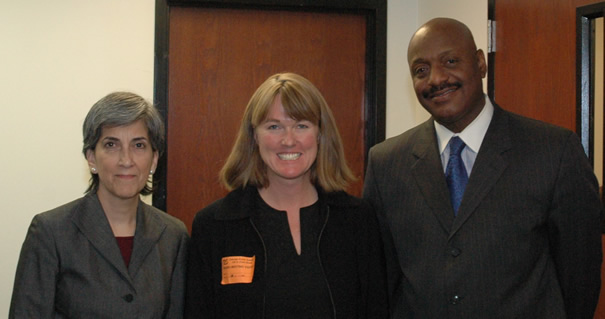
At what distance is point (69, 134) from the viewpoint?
336 cm

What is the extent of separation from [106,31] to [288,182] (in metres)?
1.99

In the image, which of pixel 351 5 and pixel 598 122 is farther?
pixel 351 5

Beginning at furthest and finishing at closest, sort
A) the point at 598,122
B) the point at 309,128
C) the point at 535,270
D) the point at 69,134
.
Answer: the point at 69,134 → the point at 598,122 → the point at 309,128 → the point at 535,270

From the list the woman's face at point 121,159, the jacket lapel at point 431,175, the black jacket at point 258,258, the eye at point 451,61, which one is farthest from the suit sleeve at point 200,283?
the eye at point 451,61

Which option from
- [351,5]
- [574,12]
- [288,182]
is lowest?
[288,182]

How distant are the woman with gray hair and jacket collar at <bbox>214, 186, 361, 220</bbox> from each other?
0.23 meters

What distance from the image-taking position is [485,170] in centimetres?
176

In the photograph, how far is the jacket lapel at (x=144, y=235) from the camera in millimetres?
1838

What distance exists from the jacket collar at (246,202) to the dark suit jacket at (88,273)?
0.82 ft

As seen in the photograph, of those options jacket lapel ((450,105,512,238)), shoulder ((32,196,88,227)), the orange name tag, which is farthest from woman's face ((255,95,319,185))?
shoulder ((32,196,88,227))

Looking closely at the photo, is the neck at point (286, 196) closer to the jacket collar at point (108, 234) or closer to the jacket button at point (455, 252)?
the jacket collar at point (108, 234)

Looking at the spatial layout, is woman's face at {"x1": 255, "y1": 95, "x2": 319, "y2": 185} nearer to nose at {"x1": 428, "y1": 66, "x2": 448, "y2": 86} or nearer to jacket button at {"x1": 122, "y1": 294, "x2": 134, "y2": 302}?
nose at {"x1": 428, "y1": 66, "x2": 448, "y2": 86}

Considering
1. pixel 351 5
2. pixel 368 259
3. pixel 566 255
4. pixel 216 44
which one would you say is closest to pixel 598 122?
pixel 566 255

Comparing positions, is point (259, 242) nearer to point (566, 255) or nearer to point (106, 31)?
point (566, 255)
